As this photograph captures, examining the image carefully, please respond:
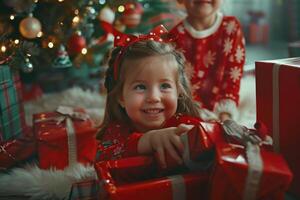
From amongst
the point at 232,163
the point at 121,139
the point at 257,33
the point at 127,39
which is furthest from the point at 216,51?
the point at 257,33

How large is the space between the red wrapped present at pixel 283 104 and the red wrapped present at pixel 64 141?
21.8 inches

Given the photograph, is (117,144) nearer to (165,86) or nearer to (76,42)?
(165,86)

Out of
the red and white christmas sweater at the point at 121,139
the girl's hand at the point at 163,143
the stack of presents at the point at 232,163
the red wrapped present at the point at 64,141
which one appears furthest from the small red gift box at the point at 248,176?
the red wrapped present at the point at 64,141

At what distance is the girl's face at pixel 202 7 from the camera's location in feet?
4.37

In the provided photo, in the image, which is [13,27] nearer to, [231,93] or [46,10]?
[46,10]

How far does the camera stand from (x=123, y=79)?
97cm

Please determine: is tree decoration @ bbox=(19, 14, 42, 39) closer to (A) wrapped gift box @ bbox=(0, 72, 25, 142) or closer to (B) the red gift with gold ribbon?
(A) wrapped gift box @ bbox=(0, 72, 25, 142)

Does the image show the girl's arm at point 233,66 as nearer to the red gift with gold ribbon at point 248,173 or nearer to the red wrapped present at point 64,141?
the red wrapped present at point 64,141

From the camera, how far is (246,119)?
4.86ft

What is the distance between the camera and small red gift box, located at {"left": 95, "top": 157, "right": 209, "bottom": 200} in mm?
686

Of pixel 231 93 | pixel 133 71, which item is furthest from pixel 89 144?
pixel 231 93

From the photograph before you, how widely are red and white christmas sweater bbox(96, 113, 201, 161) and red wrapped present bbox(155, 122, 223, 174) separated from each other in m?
0.10

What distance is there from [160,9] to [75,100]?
0.70 meters

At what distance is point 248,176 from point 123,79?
0.44m
